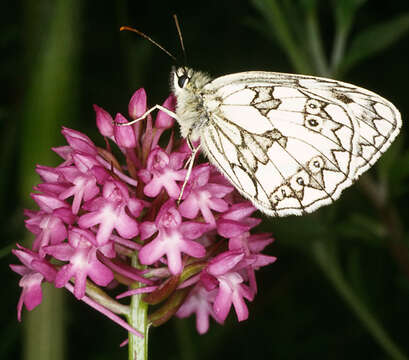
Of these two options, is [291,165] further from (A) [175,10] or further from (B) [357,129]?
(A) [175,10]

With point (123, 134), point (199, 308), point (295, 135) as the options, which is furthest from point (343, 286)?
point (123, 134)

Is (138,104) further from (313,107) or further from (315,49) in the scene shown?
(315,49)

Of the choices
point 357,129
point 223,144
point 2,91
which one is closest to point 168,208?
point 223,144

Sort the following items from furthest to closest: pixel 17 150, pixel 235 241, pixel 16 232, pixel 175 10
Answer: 1. pixel 175 10
2. pixel 17 150
3. pixel 16 232
4. pixel 235 241

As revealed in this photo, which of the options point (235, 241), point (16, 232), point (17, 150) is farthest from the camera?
point (17, 150)

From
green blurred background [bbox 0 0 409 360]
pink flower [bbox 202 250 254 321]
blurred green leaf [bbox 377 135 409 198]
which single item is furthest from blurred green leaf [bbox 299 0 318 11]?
pink flower [bbox 202 250 254 321]

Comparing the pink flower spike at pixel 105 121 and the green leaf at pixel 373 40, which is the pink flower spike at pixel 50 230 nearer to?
→ the pink flower spike at pixel 105 121

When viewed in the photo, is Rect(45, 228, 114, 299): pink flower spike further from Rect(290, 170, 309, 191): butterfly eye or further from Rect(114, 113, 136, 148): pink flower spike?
Rect(290, 170, 309, 191): butterfly eye
